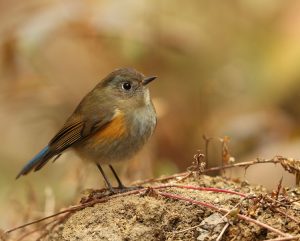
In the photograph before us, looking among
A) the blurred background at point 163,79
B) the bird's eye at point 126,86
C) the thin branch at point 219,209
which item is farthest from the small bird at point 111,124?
the thin branch at point 219,209

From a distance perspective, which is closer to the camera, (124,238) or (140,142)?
(124,238)

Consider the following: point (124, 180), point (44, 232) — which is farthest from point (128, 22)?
point (44, 232)

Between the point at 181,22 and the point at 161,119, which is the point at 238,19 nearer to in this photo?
the point at 181,22

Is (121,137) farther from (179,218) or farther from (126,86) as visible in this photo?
(179,218)

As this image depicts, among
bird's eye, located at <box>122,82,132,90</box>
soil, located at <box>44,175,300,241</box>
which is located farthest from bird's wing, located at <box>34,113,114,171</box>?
soil, located at <box>44,175,300,241</box>

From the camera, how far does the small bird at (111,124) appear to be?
4844 millimetres

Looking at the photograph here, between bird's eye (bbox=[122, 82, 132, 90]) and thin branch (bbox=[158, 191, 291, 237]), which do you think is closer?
thin branch (bbox=[158, 191, 291, 237])

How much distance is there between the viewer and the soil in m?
3.68

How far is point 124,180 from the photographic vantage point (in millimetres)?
5945

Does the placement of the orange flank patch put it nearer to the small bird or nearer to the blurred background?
the small bird

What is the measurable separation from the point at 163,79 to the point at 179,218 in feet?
A: 15.5

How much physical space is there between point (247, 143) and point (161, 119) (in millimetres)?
1765

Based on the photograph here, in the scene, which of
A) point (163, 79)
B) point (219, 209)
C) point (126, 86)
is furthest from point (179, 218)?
point (163, 79)

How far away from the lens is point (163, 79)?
27.9ft
